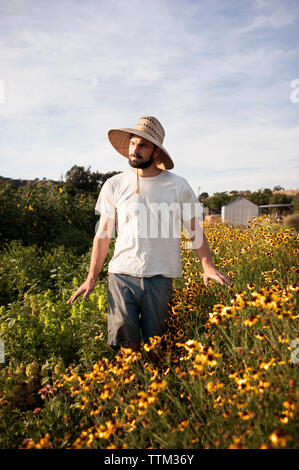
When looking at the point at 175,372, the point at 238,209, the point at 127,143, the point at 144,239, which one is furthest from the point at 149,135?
the point at 238,209

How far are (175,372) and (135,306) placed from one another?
0.67 metres

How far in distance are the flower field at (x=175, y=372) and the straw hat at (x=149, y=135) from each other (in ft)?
3.38

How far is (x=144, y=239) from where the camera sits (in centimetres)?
260

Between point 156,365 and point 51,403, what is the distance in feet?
2.52

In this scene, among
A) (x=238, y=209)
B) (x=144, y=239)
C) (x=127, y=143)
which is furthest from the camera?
(x=238, y=209)

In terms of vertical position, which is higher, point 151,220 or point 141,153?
point 141,153

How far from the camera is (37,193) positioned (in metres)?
8.63

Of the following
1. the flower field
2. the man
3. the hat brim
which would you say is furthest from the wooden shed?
the man

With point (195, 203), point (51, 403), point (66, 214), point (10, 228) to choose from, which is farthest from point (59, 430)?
point (66, 214)

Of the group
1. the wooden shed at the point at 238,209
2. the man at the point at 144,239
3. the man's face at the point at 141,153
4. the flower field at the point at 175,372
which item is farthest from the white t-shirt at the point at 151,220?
the wooden shed at the point at 238,209

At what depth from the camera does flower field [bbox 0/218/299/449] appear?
1602 millimetres

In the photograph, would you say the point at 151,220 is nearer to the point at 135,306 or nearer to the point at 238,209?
the point at 135,306

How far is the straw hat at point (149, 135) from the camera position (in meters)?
2.68
